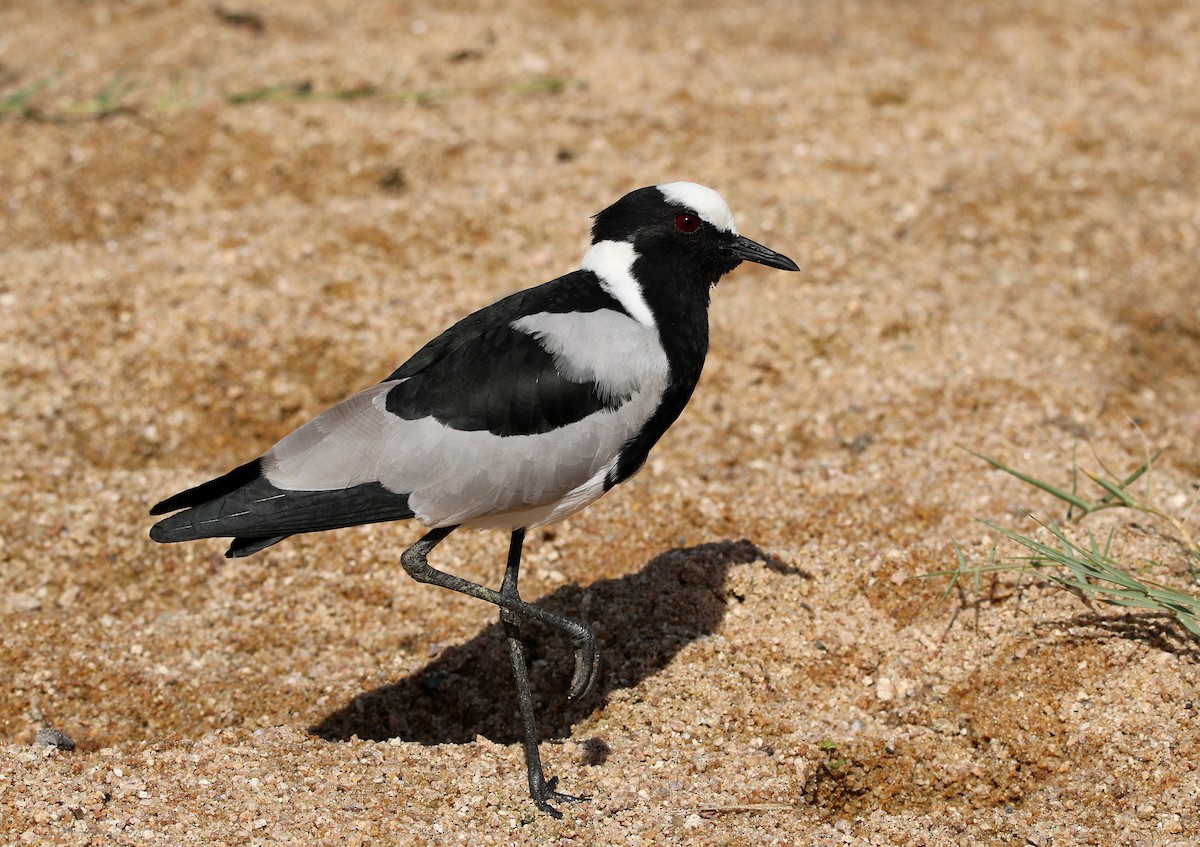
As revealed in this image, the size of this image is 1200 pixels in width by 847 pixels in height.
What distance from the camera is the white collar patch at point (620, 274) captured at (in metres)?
3.33

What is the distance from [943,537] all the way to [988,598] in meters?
0.31

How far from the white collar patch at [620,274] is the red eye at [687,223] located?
0.46ft

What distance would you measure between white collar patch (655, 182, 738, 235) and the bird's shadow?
42.0 inches

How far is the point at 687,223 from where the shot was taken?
3404mm

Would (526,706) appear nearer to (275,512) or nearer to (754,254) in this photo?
(275,512)

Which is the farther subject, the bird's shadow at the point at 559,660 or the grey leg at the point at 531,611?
the bird's shadow at the point at 559,660

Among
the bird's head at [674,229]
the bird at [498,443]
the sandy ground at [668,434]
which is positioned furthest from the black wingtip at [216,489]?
the bird's head at [674,229]

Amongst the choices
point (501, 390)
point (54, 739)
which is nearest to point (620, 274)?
point (501, 390)

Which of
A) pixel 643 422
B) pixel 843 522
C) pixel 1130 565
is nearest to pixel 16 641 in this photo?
pixel 643 422

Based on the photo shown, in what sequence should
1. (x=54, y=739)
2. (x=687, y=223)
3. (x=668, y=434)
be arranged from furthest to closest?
(x=668, y=434), (x=687, y=223), (x=54, y=739)

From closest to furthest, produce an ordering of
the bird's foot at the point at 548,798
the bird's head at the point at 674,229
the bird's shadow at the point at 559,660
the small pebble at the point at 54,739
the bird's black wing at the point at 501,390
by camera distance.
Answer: the bird's foot at the point at 548,798
the bird's black wing at the point at 501,390
the small pebble at the point at 54,739
the bird's head at the point at 674,229
the bird's shadow at the point at 559,660

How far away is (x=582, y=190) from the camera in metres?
5.58

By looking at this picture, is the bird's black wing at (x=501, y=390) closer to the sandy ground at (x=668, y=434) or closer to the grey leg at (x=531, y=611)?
the grey leg at (x=531, y=611)

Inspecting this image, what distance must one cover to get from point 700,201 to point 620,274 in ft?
0.95
